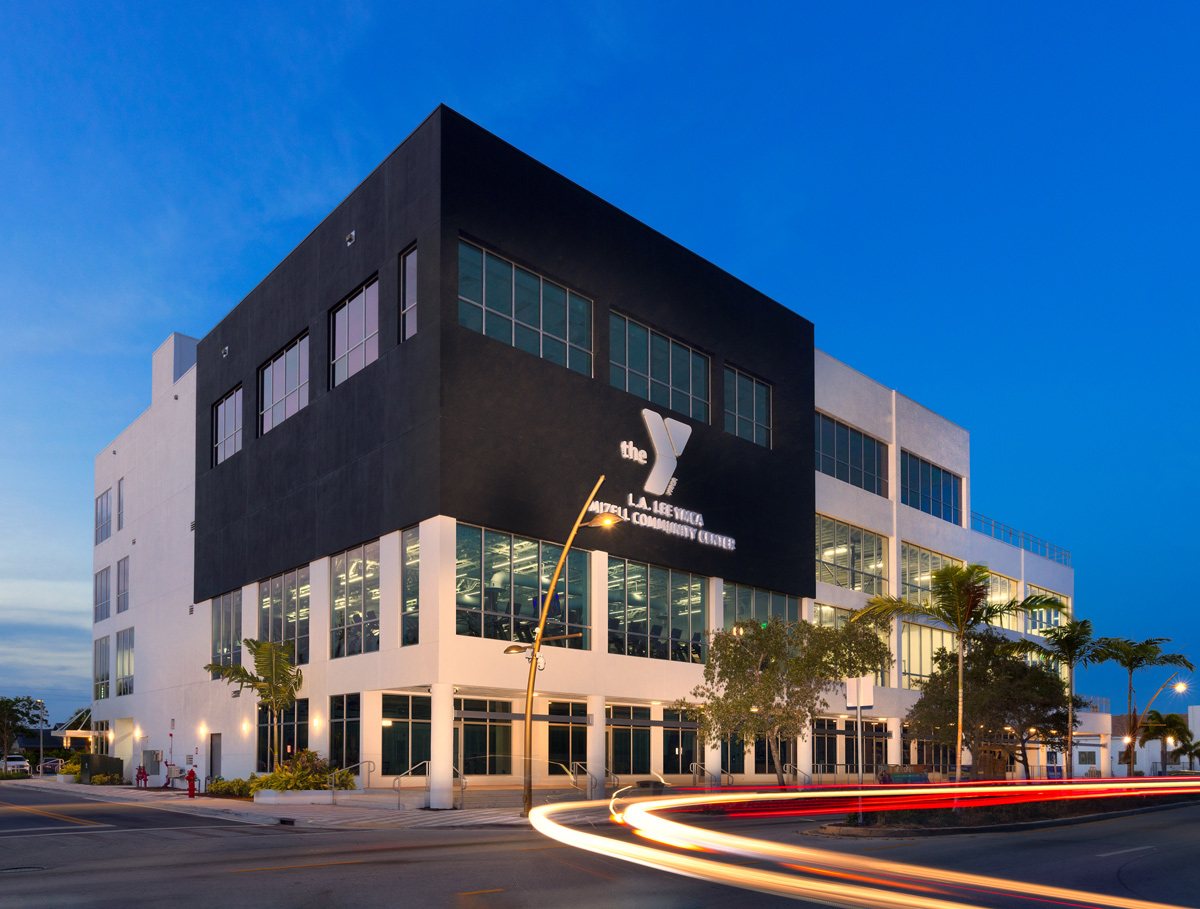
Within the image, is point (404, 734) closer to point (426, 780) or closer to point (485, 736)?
point (426, 780)

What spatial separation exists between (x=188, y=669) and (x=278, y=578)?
11702 millimetres

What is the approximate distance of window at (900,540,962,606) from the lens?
198 feet

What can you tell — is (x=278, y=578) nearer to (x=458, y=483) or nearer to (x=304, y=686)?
(x=304, y=686)

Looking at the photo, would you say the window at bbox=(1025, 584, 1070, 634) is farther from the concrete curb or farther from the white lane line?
the white lane line

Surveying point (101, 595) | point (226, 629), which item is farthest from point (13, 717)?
point (226, 629)

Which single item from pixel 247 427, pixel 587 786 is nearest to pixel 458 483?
pixel 587 786

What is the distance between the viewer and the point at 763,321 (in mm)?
50406

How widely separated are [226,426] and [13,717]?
8045cm

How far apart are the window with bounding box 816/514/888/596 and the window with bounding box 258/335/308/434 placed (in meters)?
25.8

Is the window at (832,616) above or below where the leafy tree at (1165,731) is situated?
above

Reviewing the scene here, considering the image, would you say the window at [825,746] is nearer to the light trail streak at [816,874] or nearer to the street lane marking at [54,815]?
the light trail streak at [816,874]

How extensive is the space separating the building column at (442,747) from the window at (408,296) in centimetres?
1195

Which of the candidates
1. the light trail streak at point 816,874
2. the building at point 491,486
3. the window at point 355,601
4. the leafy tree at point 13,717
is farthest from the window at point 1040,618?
the leafy tree at point 13,717

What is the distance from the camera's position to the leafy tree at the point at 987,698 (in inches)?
1778
